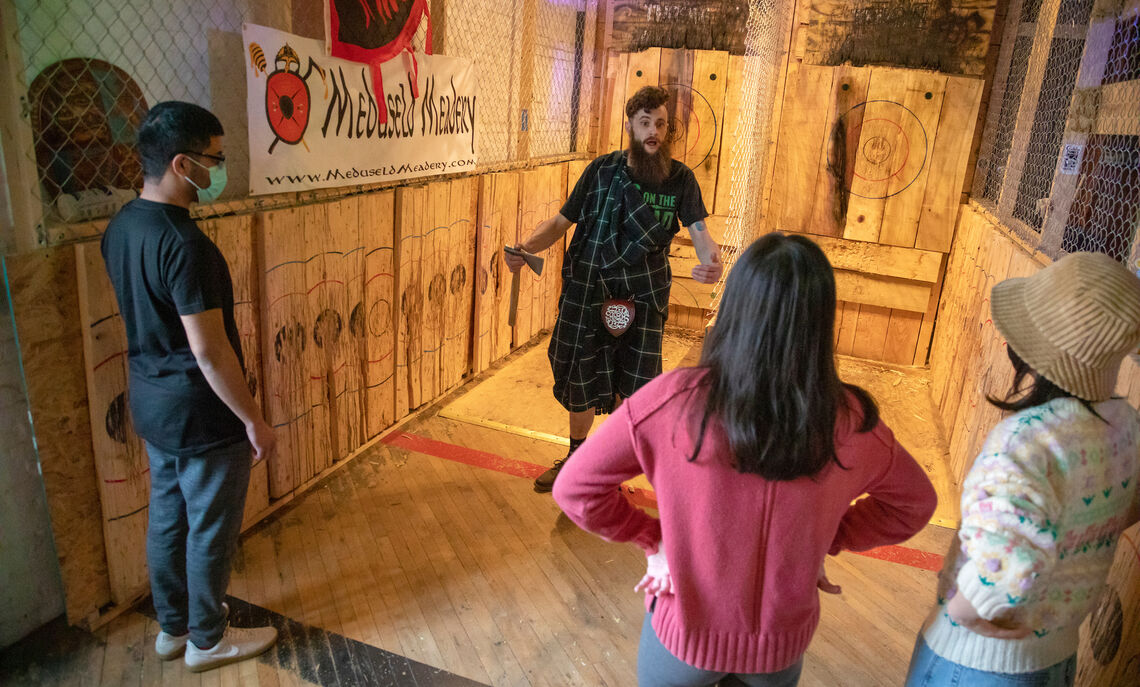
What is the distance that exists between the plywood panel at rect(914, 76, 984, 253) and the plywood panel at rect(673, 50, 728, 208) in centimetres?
126

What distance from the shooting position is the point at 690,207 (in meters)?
2.61

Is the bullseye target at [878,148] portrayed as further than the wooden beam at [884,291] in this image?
No

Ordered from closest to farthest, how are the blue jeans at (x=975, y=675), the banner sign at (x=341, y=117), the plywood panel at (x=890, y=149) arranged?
the blue jeans at (x=975, y=675), the banner sign at (x=341, y=117), the plywood panel at (x=890, y=149)

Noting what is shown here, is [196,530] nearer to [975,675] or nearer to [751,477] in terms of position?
[751,477]

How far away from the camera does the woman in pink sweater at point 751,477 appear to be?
3.23 ft

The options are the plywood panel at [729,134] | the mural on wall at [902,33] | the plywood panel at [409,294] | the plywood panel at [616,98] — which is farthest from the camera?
the plywood panel at [616,98]

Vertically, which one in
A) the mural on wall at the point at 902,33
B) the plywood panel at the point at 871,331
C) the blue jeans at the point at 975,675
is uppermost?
the mural on wall at the point at 902,33

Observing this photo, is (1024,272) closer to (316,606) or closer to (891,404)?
(891,404)

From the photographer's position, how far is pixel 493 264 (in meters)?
4.06

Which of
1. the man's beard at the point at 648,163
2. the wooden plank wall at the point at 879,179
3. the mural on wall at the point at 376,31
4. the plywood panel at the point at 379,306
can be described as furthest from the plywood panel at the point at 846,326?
the mural on wall at the point at 376,31

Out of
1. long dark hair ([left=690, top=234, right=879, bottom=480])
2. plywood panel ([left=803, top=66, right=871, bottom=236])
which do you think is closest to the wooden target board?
long dark hair ([left=690, top=234, right=879, bottom=480])

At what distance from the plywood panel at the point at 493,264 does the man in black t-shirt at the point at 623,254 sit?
110 centimetres

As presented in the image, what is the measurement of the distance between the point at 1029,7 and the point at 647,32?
2105 mm

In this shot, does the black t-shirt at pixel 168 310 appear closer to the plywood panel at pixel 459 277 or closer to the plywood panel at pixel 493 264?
the plywood panel at pixel 459 277
